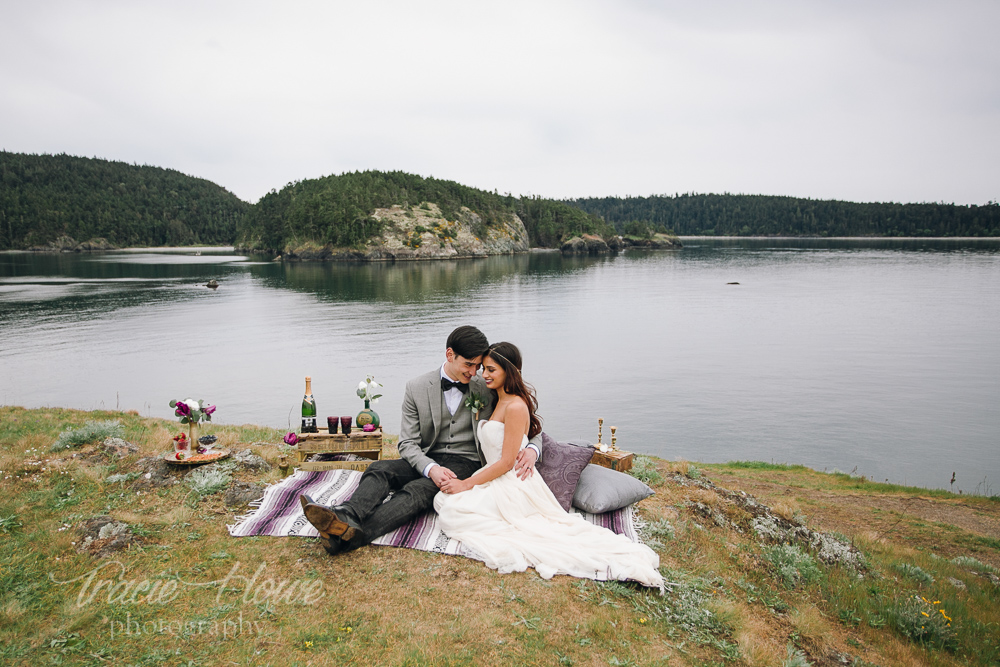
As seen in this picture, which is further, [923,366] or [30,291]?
[30,291]

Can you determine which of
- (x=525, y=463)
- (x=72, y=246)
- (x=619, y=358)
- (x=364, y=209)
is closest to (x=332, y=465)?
(x=525, y=463)

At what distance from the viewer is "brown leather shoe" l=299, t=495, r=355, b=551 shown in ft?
18.2

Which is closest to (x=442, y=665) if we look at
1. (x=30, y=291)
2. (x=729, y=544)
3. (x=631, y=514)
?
(x=631, y=514)

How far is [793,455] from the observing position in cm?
1750

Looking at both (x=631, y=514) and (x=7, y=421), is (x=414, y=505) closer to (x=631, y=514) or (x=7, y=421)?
(x=631, y=514)

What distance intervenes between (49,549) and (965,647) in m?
9.92

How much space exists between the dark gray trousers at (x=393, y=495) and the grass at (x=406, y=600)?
0.34 m

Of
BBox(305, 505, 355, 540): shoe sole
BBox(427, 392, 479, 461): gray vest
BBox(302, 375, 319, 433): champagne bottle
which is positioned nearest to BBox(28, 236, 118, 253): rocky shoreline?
BBox(302, 375, 319, 433): champagne bottle

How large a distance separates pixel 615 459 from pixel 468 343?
14.0ft

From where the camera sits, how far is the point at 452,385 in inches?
275

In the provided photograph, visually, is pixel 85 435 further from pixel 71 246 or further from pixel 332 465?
pixel 71 246

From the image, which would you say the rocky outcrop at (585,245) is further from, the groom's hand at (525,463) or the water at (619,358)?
the groom's hand at (525,463)

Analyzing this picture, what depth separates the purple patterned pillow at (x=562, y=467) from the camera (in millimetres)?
7062

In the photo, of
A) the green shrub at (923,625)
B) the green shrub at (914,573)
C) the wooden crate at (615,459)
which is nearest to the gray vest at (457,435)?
the wooden crate at (615,459)
